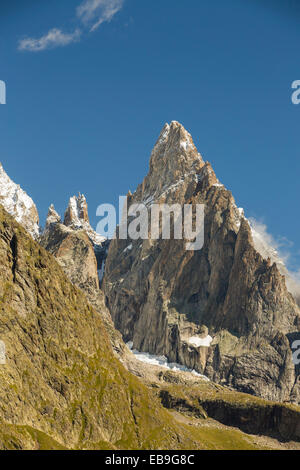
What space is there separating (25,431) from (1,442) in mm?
16413

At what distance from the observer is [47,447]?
197m

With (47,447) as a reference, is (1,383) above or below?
above

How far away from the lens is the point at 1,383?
200 meters

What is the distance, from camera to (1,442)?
7023 inches
